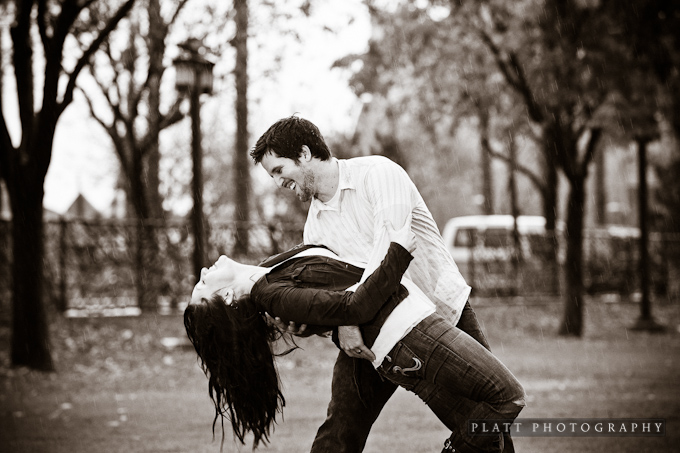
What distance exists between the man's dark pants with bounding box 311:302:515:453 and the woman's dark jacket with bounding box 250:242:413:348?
362 millimetres

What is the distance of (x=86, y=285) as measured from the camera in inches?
610

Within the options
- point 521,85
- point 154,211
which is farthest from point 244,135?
point 521,85

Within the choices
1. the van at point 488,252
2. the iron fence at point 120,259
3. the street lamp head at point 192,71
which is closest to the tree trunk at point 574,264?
the van at point 488,252

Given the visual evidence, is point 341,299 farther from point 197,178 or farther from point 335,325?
point 197,178

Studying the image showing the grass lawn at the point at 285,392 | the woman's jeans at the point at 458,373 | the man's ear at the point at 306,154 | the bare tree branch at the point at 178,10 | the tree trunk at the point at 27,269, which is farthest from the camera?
the bare tree branch at the point at 178,10

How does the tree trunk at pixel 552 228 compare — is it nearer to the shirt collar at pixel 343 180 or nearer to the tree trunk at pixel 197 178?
the tree trunk at pixel 197 178

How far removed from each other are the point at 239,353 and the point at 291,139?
3.48 feet

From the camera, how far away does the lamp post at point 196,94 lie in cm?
1216

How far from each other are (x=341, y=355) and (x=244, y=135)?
66.0 feet

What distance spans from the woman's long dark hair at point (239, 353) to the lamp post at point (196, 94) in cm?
842

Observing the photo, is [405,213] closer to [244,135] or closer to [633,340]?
[633,340]

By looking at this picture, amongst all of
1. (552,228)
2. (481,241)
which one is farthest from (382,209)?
(552,228)

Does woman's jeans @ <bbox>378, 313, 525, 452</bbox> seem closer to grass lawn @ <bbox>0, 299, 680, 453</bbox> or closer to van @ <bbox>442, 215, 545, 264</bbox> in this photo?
grass lawn @ <bbox>0, 299, 680, 453</bbox>

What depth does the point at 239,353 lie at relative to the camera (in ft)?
12.3
